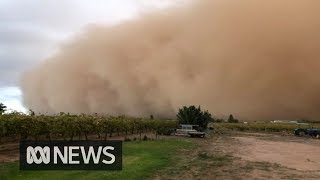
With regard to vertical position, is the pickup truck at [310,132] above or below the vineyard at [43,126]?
below

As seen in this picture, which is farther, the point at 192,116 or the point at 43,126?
the point at 192,116

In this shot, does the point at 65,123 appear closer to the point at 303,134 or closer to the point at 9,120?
the point at 9,120

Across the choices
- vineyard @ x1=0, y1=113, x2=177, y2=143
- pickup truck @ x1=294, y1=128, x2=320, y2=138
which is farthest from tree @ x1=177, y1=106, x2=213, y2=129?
vineyard @ x1=0, y1=113, x2=177, y2=143

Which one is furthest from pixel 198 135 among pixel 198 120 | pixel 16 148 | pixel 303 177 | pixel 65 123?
pixel 303 177

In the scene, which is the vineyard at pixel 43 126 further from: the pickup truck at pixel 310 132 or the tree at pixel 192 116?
the pickup truck at pixel 310 132

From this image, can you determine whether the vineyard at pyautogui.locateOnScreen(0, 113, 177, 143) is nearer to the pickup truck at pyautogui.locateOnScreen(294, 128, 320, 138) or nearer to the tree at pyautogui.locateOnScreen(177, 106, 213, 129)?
the tree at pyautogui.locateOnScreen(177, 106, 213, 129)

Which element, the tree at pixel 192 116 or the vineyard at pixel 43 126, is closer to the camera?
the vineyard at pixel 43 126

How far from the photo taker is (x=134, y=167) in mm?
22438

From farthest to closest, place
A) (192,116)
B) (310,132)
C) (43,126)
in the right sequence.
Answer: (310,132)
(192,116)
(43,126)

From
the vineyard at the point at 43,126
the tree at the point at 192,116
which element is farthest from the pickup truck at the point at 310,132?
the vineyard at the point at 43,126

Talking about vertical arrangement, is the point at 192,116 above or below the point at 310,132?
above

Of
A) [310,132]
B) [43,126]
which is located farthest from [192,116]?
[43,126]

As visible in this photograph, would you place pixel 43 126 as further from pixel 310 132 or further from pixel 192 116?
pixel 310 132

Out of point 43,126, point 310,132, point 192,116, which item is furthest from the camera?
point 310,132
